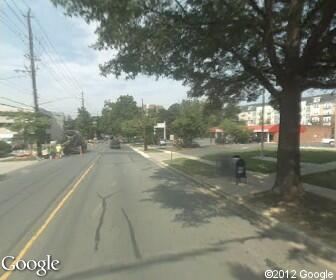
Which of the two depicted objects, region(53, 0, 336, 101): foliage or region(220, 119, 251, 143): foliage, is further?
region(220, 119, 251, 143): foliage

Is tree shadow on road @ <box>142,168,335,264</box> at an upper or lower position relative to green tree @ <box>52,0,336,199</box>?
lower

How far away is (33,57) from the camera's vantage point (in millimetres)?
46219

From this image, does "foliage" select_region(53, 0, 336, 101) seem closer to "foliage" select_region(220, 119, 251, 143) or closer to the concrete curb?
the concrete curb

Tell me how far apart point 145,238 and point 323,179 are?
1112cm

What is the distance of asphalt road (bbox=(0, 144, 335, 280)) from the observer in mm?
6887

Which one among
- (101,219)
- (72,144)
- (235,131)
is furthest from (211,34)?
(235,131)

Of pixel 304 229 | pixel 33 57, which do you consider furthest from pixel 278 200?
pixel 33 57

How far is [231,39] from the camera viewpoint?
12.5 meters

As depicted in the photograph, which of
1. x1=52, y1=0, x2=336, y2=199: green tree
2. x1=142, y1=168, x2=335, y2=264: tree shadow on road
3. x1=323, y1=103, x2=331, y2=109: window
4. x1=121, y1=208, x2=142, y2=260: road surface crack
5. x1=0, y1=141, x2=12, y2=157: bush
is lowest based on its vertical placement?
x1=0, y1=141, x2=12, y2=157: bush

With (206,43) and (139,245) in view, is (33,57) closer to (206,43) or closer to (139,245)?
(206,43)

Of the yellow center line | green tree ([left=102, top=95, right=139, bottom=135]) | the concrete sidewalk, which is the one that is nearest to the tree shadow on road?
the concrete sidewalk

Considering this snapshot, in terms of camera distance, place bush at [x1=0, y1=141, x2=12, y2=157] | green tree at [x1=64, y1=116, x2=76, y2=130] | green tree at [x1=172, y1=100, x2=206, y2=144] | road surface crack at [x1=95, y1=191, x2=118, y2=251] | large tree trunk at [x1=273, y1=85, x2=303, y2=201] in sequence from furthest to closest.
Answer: green tree at [x1=64, y1=116, x2=76, y2=130]
green tree at [x1=172, y1=100, x2=206, y2=144]
bush at [x1=0, y1=141, x2=12, y2=157]
large tree trunk at [x1=273, y1=85, x2=303, y2=201]
road surface crack at [x1=95, y1=191, x2=118, y2=251]

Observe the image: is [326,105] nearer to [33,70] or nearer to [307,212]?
[33,70]

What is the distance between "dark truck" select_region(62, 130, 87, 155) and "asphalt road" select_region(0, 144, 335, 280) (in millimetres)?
37377
